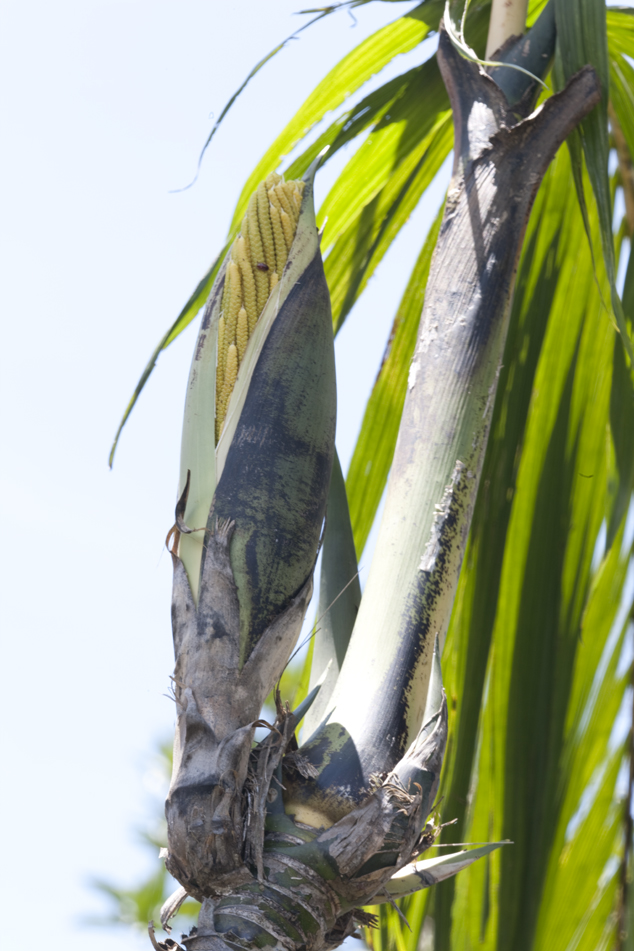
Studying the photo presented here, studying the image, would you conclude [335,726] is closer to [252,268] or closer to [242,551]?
[242,551]

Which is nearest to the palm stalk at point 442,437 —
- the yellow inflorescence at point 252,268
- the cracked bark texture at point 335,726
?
the cracked bark texture at point 335,726

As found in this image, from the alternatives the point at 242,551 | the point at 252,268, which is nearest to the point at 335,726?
the point at 242,551

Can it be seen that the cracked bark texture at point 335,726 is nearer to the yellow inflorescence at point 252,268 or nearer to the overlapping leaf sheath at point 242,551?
the overlapping leaf sheath at point 242,551

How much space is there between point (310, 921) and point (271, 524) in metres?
0.32

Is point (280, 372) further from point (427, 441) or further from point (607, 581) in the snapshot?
point (607, 581)

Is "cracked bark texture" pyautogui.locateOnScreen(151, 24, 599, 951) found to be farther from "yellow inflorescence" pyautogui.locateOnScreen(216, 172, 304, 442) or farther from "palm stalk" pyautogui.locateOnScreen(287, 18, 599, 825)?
"yellow inflorescence" pyautogui.locateOnScreen(216, 172, 304, 442)

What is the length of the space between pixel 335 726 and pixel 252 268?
45 centimetres

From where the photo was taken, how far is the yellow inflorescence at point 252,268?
0.84 m

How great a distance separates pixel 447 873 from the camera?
2.45 ft

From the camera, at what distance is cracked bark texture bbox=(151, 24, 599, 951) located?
671 mm

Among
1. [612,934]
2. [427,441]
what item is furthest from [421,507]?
[612,934]

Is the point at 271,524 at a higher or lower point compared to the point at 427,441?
lower

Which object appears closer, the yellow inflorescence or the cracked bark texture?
the cracked bark texture

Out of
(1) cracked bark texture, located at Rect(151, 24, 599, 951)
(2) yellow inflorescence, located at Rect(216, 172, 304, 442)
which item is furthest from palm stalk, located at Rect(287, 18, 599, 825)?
(2) yellow inflorescence, located at Rect(216, 172, 304, 442)
